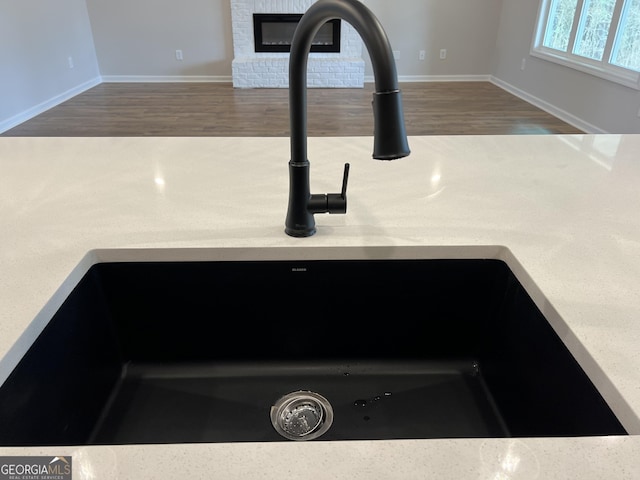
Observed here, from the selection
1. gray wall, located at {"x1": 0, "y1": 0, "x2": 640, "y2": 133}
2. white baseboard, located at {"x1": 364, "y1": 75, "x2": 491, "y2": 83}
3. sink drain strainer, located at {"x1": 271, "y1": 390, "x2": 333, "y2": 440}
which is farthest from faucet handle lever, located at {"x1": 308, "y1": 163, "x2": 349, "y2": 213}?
white baseboard, located at {"x1": 364, "y1": 75, "x2": 491, "y2": 83}

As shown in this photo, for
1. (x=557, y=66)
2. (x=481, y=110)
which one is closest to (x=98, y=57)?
(x=481, y=110)

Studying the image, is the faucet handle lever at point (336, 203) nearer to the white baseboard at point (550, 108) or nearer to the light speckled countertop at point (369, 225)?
the light speckled countertop at point (369, 225)

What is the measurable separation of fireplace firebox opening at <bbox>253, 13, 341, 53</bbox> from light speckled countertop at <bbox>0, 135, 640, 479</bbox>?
18.4ft

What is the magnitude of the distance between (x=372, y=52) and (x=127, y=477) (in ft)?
1.64

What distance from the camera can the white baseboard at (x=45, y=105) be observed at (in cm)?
461

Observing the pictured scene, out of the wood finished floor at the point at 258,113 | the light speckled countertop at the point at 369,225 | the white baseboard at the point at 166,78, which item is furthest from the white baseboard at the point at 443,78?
the light speckled countertop at the point at 369,225

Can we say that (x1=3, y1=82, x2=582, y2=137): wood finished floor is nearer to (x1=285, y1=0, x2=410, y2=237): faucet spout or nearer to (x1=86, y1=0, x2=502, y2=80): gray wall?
(x1=86, y1=0, x2=502, y2=80): gray wall

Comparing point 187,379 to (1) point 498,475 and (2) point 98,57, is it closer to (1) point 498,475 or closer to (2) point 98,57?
(1) point 498,475

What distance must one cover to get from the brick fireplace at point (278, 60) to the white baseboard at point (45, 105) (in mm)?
1935

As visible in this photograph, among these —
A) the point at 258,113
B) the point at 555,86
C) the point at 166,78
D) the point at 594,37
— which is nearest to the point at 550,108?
the point at 555,86

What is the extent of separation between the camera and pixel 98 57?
6559 millimetres

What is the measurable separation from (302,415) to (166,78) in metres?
6.83

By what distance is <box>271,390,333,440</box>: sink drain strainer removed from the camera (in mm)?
759

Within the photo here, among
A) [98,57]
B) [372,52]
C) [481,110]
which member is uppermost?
[372,52]
